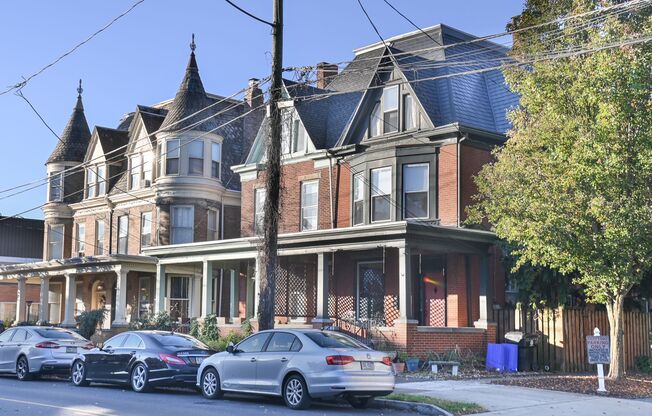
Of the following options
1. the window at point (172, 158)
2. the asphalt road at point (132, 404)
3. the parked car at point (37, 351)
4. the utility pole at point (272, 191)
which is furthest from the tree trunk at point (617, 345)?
the window at point (172, 158)

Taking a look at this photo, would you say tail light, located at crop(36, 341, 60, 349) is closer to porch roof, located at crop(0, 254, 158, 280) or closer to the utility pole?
the utility pole

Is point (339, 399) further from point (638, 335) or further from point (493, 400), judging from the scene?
point (638, 335)

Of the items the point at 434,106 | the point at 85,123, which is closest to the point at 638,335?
the point at 434,106

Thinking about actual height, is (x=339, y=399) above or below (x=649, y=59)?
below

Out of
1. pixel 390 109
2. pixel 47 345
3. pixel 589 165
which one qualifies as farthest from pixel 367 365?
pixel 390 109

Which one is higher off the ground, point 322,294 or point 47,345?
point 322,294

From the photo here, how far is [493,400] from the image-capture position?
608 inches

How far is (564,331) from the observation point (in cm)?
2320

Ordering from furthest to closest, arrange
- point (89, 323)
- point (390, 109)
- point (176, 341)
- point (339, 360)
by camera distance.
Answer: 1. point (89, 323)
2. point (390, 109)
3. point (176, 341)
4. point (339, 360)

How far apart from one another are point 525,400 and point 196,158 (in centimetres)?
2366

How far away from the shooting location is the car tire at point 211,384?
15.7 meters

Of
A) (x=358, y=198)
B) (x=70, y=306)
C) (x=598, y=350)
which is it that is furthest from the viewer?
(x=70, y=306)

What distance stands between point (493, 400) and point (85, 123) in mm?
34801

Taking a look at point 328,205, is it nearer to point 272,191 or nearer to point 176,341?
point 272,191
